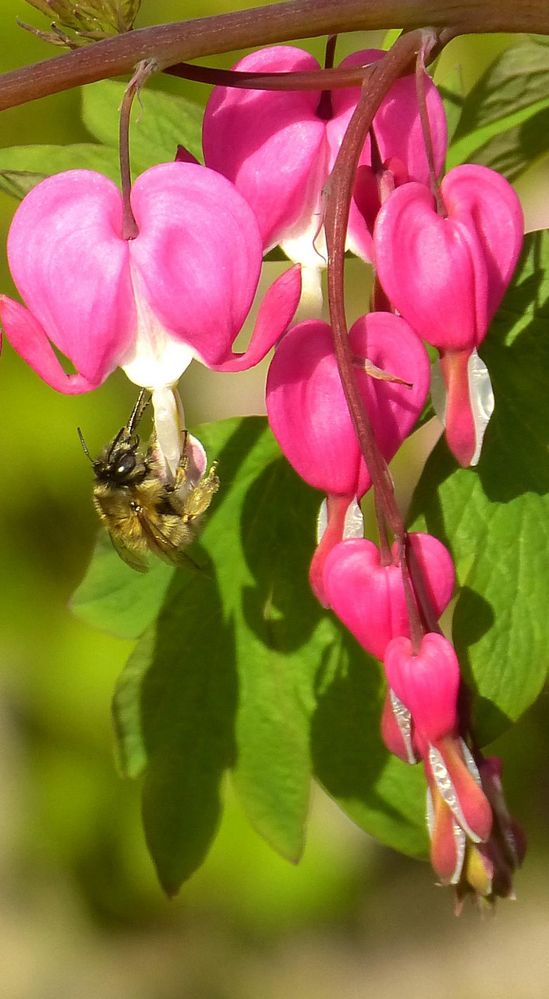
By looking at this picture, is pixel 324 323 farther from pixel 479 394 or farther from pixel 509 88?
pixel 509 88

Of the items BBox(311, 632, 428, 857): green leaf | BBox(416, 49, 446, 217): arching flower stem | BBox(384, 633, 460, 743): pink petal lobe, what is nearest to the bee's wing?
BBox(311, 632, 428, 857): green leaf

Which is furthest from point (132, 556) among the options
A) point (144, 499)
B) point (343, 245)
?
point (343, 245)

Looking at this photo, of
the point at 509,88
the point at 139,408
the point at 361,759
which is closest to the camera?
the point at 139,408

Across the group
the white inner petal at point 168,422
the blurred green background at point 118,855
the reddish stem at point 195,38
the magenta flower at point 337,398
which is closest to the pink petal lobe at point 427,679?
the magenta flower at point 337,398

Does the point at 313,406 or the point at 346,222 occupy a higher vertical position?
the point at 346,222

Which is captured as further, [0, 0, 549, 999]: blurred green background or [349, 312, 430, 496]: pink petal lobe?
[0, 0, 549, 999]: blurred green background

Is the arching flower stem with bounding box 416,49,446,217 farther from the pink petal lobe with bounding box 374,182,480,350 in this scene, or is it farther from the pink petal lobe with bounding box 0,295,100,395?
the pink petal lobe with bounding box 0,295,100,395
